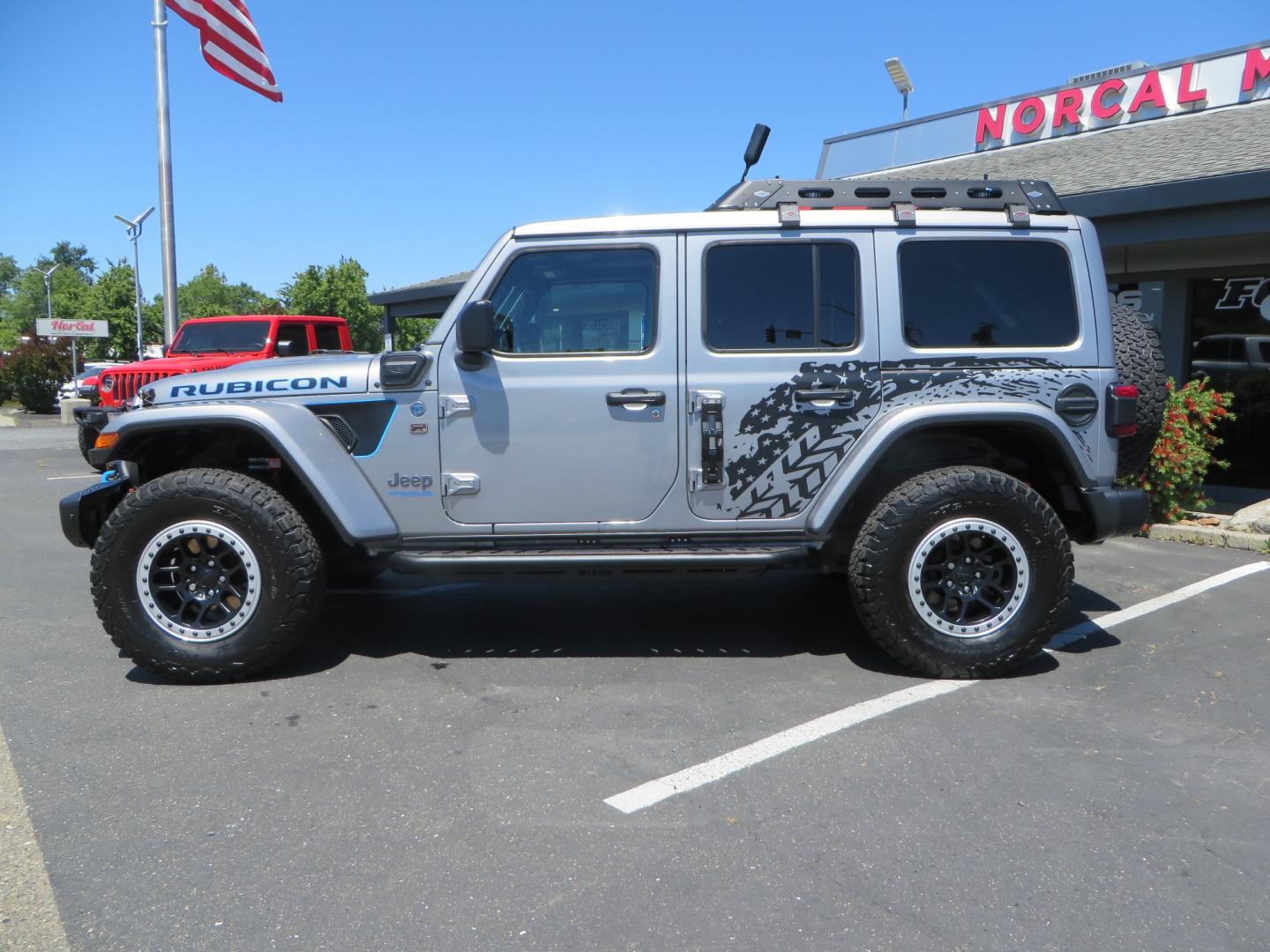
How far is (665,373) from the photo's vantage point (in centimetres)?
452

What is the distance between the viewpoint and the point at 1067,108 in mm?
13570

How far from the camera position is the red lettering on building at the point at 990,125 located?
47.0 ft

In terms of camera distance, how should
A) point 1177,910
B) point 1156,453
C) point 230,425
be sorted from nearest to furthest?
point 1177,910
point 230,425
point 1156,453

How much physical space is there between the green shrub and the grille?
1255 inches

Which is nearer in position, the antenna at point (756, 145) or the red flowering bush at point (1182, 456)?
the antenna at point (756, 145)

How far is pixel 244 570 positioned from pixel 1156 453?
7.02 metres

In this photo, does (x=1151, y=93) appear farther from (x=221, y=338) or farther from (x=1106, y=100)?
(x=221, y=338)

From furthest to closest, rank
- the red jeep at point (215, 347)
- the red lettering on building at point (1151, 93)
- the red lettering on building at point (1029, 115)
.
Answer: the red lettering on building at point (1029, 115)
the red lettering on building at point (1151, 93)
the red jeep at point (215, 347)

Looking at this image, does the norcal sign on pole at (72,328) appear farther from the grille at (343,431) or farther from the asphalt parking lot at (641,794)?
the asphalt parking lot at (641,794)

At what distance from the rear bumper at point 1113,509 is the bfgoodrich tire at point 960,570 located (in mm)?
188

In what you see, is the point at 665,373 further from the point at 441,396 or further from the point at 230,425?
the point at 230,425

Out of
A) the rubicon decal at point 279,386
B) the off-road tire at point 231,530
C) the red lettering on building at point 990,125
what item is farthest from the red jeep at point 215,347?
the red lettering on building at point 990,125

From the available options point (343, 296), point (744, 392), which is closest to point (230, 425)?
point (744, 392)

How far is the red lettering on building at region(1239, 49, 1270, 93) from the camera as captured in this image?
11453 millimetres
